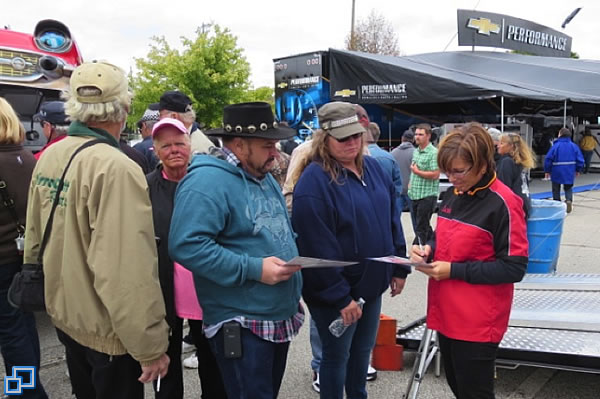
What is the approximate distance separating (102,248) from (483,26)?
1973cm

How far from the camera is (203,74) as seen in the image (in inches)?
1006

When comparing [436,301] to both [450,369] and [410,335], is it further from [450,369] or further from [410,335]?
[410,335]

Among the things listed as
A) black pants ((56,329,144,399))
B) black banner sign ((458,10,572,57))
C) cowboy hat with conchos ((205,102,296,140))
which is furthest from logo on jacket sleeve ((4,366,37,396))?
black banner sign ((458,10,572,57))

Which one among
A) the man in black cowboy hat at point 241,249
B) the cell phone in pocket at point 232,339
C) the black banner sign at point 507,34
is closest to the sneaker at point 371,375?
the man in black cowboy hat at point 241,249

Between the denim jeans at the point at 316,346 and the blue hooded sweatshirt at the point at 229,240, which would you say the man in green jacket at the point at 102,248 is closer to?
the blue hooded sweatshirt at the point at 229,240

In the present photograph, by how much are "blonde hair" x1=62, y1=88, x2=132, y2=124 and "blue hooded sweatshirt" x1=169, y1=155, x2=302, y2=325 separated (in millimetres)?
395

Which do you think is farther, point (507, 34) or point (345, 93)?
point (507, 34)

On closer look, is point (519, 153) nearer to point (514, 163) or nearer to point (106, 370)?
point (514, 163)

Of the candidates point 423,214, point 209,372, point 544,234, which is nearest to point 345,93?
point 423,214

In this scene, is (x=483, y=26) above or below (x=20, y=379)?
above

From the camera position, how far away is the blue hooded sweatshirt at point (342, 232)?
8.31 feet

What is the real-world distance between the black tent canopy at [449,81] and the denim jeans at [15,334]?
1044 cm

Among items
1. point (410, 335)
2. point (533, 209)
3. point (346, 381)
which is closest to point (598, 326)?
point (410, 335)

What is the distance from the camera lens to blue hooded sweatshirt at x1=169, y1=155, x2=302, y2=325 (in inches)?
78.4
